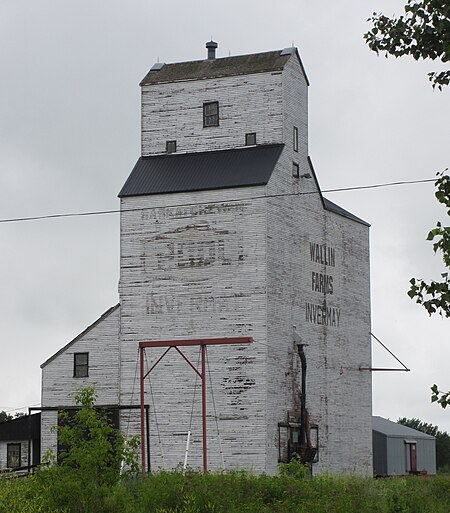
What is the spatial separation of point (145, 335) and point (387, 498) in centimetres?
1930

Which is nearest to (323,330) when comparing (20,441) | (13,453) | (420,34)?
(20,441)

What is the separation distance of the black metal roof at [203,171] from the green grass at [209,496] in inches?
669

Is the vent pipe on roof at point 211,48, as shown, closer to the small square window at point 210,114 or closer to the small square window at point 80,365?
the small square window at point 210,114

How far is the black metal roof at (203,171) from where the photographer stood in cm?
4731

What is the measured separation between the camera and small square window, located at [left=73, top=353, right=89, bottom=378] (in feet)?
164

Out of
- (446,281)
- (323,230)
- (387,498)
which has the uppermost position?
(323,230)

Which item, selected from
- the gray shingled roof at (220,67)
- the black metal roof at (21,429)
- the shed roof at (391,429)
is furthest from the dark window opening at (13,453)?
the shed roof at (391,429)

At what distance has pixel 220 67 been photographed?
50.7 m

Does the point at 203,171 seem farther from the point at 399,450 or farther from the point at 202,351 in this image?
the point at 399,450

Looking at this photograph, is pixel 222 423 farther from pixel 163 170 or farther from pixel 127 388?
pixel 163 170

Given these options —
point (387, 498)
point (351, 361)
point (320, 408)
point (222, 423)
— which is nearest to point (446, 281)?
point (387, 498)

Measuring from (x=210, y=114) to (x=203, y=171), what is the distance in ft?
9.86

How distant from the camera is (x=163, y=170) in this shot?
4984 cm

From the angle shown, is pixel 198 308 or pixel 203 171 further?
pixel 203 171
